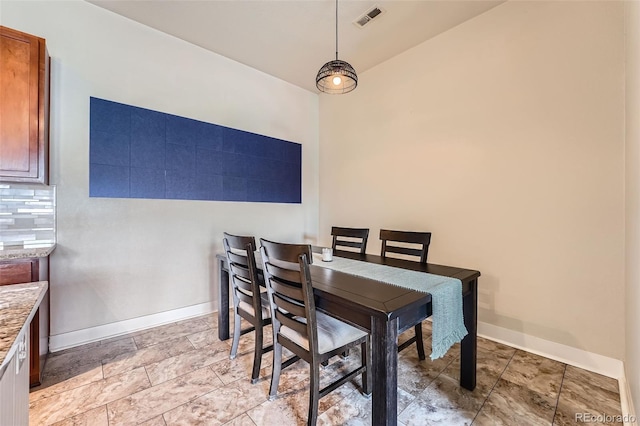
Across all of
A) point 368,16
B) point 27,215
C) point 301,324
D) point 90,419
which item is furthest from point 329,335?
point 368,16

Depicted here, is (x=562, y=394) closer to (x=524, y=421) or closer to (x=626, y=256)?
(x=524, y=421)

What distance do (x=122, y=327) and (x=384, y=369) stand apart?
8.51ft

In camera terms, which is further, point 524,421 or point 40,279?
point 40,279

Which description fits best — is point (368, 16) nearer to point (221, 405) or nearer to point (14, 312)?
point (14, 312)

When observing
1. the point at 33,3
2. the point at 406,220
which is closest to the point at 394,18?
the point at 406,220

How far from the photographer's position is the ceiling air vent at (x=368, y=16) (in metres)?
2.46

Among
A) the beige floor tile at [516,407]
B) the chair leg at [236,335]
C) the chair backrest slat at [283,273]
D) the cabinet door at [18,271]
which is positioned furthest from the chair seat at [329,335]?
the cabinet door at [18,271]

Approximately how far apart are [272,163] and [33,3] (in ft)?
8.02

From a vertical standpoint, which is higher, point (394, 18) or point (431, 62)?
point (394, 18)

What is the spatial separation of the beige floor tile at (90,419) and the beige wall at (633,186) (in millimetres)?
2825

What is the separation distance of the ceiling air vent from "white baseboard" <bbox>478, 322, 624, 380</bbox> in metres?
3.05

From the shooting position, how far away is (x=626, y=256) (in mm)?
1834

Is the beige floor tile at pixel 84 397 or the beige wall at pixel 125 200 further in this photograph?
the beige wall at pixel 125 200

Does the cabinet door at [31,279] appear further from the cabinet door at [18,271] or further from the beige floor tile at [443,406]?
the beige floor tile at [443,406]
